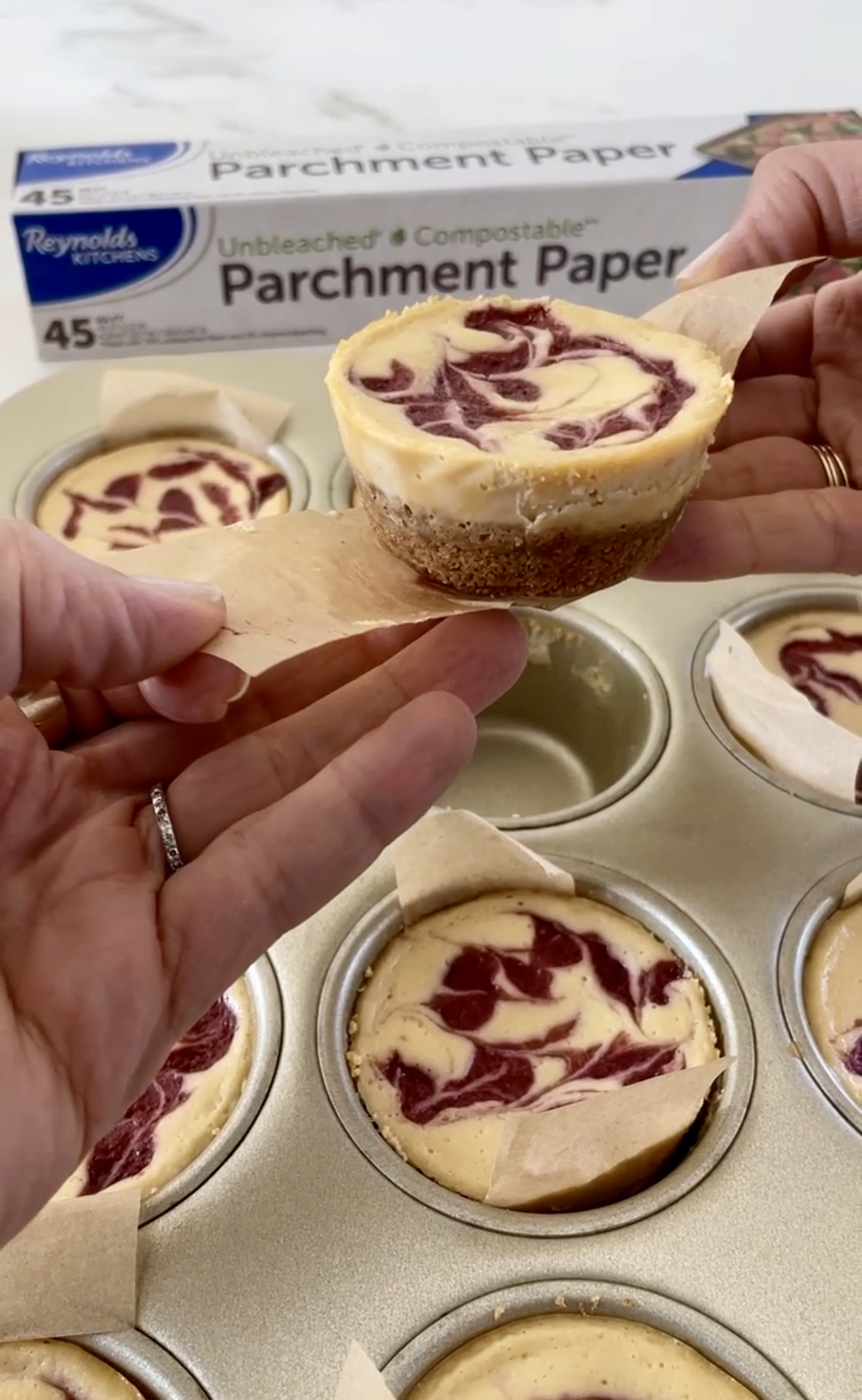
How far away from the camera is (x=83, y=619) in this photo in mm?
1205

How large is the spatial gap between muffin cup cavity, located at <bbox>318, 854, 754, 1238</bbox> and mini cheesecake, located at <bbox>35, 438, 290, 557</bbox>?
111cm

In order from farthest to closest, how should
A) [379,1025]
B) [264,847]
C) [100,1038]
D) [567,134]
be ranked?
[567,134] < [379,1025] < [264,847] < [100,1038]

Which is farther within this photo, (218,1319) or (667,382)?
(667,382)

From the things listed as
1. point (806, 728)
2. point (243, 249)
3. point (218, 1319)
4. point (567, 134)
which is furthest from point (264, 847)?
point (567, 134)

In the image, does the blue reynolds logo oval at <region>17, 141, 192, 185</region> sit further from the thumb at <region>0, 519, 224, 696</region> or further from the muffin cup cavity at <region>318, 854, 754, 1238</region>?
the muffin cup cavity at <region>318, 854, 754, 1238</region>

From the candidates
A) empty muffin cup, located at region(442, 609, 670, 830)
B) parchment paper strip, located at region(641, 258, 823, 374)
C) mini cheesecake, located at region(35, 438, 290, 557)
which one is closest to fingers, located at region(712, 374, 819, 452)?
parchment paper strip, located at region(641, 258, 823, 374)

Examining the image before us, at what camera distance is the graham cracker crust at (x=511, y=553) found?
1.31 meters

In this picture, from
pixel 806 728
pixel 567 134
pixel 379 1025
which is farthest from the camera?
pixel 567 134

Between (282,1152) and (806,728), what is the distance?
99 centimetres

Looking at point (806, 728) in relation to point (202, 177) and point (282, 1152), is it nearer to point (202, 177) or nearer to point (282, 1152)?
point (282, 1152)

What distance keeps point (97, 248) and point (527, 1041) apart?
6.18 feet

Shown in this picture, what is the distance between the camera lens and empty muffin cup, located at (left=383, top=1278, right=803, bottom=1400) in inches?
48.7

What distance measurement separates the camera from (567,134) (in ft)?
8.71

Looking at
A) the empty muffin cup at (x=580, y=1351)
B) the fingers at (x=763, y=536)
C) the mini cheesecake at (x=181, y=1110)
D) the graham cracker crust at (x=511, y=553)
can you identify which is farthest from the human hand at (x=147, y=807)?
the empty muffin cup at (x=580, y=1351)
